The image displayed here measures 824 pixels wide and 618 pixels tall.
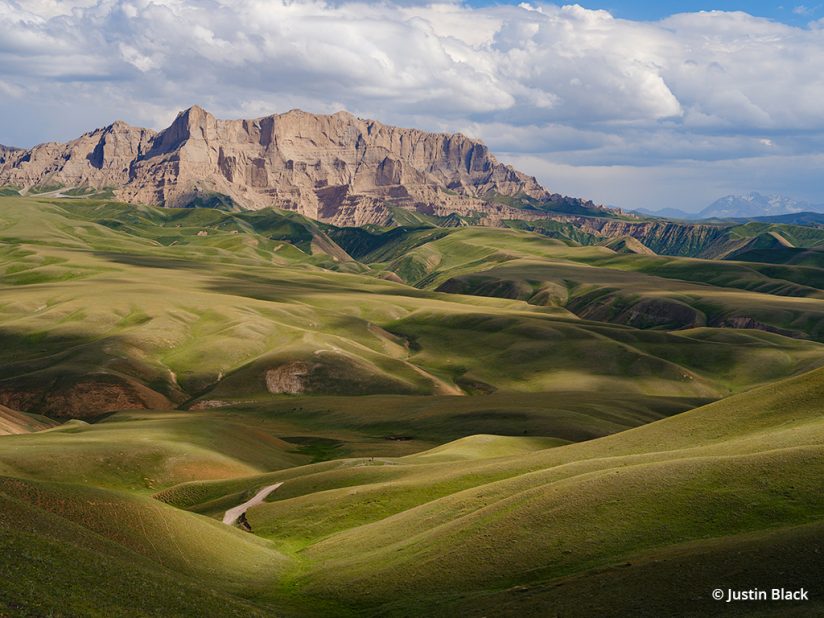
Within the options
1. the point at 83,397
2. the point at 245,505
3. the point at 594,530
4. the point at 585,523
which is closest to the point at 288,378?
the point at 83,397

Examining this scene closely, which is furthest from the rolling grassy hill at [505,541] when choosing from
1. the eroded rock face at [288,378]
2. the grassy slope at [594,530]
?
the eroded rock face at [288,378]

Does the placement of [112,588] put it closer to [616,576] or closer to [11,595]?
[11,595]

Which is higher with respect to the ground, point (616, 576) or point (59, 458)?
point (616, 576)

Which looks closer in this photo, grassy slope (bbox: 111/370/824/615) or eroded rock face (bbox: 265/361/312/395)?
grassy slope (bbox: 111/370/824/615)

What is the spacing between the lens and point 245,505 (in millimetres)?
80438

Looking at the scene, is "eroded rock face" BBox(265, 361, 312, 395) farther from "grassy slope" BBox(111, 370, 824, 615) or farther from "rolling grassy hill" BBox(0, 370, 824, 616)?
"rolling grassy hill" BBox(0, 370, 824, 616)

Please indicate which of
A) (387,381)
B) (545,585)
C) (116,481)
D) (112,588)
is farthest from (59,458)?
(387,381)

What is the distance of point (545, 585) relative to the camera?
4372 centimetres

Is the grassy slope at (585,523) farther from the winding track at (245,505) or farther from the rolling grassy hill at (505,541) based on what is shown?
the winding track at (245,505)

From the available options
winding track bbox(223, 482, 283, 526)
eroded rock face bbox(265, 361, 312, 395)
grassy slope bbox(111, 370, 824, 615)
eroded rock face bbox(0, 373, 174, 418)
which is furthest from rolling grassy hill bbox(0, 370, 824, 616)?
eroded rock face bbox(265, 361, 312, 395)

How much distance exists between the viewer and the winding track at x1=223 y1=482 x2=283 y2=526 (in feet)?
A: 249

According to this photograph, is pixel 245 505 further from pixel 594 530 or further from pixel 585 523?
pixel 594 530

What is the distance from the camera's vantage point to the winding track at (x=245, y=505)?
76.0m

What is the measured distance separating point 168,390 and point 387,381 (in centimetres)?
4840
